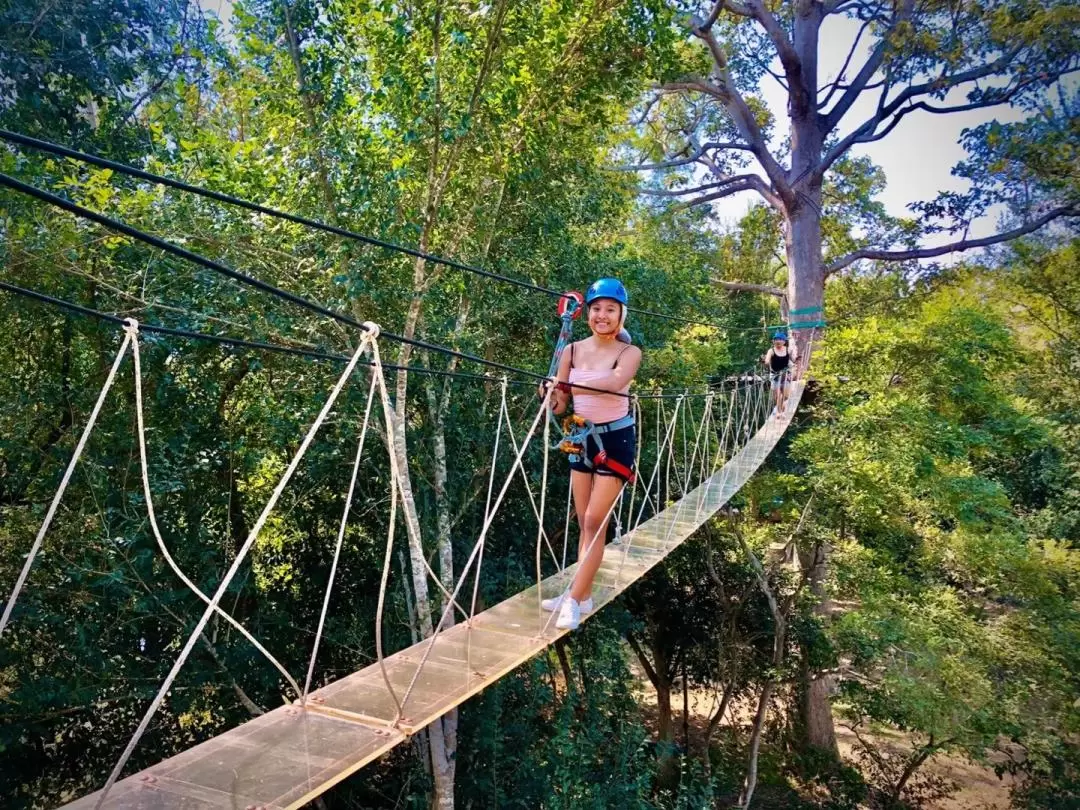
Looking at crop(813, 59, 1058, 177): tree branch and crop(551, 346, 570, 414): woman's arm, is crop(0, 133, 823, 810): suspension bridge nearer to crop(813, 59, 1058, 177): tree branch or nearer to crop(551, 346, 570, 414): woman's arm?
crop(551, 346, 570, 414): woman's arm

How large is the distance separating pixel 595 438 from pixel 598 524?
23 centimetres

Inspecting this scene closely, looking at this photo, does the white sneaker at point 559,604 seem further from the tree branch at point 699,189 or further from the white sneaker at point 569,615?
the tree branch at point 699,189

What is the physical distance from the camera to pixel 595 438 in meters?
2.05

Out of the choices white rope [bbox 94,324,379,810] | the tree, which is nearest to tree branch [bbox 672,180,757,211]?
the tree

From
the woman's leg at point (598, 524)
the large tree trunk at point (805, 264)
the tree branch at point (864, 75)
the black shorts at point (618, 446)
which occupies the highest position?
the tree branch at point (864, 75)

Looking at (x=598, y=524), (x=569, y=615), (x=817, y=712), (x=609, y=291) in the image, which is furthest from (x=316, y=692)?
(x=817, y=712)

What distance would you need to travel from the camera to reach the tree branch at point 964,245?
6289 millimetres

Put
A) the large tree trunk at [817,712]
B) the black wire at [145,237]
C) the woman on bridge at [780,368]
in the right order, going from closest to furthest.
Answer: the black wire at [145,237] < the woman on bridge at [780,368] < the large tree trunk at [817,712]

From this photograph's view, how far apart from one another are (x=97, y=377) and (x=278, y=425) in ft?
2.56

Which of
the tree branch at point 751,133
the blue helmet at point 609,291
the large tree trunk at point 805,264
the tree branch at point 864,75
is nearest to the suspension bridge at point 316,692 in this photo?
the blue helmet at point 609,291

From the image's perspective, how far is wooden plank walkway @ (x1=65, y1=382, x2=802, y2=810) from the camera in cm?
112

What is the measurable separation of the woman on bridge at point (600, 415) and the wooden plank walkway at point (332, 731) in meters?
0.15

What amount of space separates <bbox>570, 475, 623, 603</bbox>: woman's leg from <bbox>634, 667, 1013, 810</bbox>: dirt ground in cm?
394

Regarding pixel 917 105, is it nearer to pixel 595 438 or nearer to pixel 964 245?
pixel 964 245
